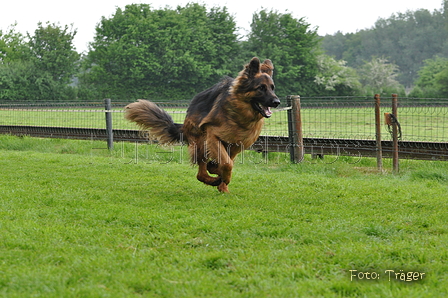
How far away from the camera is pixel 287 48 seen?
166 ft

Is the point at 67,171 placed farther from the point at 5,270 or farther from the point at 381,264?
the point at 381,264

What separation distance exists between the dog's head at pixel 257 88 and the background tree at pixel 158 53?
1527 inches

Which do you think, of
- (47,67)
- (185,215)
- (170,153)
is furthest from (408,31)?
(185,215)

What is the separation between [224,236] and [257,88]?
2.60 metres

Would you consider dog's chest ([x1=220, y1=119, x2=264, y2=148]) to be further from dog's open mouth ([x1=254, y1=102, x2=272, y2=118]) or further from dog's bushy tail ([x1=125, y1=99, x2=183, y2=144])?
dog's bushy tail ([x1=125, y1=99, x2=183, y2=144])

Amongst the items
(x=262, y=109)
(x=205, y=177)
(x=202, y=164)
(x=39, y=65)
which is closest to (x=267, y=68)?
(x=262, y=109)

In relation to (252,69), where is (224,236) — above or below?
below

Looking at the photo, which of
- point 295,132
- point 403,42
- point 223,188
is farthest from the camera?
point 403,42

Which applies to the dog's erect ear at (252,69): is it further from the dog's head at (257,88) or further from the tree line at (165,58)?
the tree line at (165,58)

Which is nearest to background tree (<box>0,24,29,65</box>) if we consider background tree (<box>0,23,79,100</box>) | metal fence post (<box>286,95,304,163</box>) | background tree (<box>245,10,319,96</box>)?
background tree (<box>0,23,79,100</box>)

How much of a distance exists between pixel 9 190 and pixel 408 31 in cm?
9389

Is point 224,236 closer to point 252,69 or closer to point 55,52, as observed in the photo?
point 252,69

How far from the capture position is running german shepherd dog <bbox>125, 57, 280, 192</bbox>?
680 centimetres

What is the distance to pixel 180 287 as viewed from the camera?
139 inches
